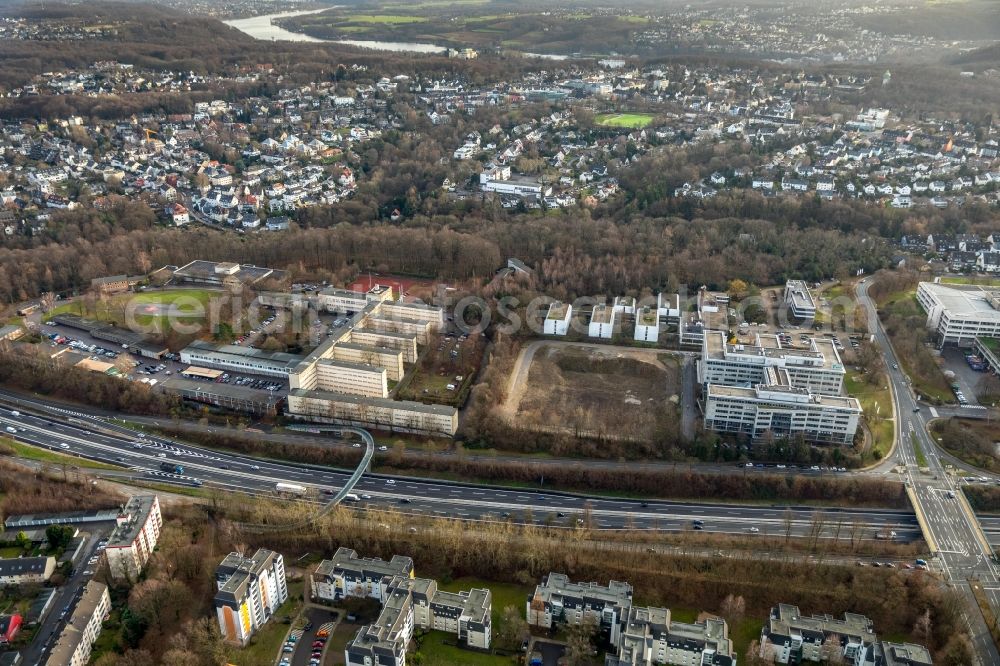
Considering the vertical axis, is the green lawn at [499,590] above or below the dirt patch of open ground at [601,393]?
below

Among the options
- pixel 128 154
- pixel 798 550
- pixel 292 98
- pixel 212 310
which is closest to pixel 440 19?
pixel 292 98

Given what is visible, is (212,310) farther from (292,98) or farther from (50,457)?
(292,98)

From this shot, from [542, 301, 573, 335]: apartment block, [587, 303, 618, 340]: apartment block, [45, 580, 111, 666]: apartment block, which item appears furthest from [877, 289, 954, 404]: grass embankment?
[45, 580, 111, 666]: apartment block

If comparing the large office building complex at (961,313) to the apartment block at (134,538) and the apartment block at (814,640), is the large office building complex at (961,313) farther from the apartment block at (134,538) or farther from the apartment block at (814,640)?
the apartment block at (134,538)

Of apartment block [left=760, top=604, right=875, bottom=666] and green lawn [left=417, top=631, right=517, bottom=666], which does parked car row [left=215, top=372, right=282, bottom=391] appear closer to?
green lawn [left=417, top=631, right=517, bottom=666]

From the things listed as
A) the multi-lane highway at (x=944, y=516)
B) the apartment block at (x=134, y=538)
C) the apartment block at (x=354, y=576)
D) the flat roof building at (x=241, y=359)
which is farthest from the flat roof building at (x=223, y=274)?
the multi-lane highway at (x=944, y=516)
